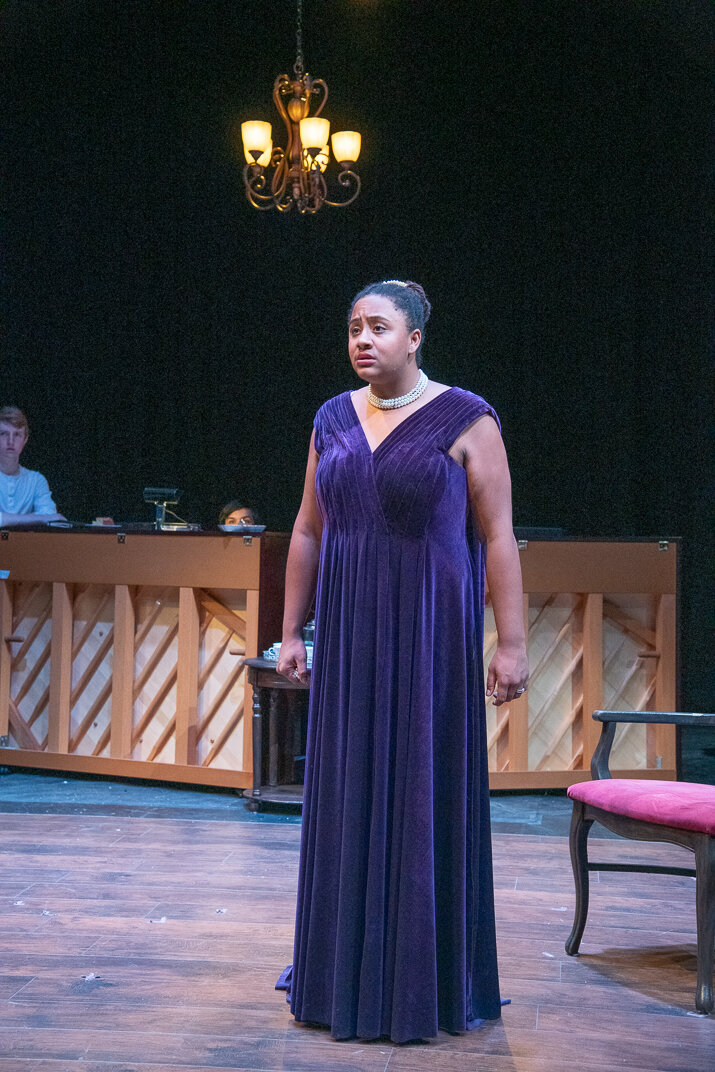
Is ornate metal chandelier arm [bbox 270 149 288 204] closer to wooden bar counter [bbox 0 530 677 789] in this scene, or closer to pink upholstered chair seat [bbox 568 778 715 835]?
wooden bar counter [bbox 0 530 677 789]

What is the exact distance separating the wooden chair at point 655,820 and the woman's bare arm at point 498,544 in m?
0.47

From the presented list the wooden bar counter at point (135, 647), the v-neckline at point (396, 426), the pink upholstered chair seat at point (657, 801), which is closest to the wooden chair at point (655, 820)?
the pink upholstered chair seat at point (657, 801)

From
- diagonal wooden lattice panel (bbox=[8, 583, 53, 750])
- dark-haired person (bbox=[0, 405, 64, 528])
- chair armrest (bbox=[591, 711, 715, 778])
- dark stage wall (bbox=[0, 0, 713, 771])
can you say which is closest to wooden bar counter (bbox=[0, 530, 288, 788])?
diagonal wooden lattice panel (bbox=[8, 583, 53, 750])

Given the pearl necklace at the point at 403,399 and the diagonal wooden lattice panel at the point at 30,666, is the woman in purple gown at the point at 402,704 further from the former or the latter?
the diagonal wooden lattice panel at the point at 30,666

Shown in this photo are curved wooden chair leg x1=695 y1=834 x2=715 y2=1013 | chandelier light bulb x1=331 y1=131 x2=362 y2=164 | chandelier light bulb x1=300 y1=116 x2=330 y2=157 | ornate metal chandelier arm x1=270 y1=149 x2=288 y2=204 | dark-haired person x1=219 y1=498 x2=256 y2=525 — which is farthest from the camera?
ornate metal chandelier arm x1=270 y1=149 x2=288 y2=204

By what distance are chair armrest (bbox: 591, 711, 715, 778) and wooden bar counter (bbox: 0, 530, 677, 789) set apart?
1444 mm

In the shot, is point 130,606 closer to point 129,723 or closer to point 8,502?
point 129,723

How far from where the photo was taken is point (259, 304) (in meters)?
6.46

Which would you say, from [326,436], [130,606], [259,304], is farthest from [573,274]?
[326,436]

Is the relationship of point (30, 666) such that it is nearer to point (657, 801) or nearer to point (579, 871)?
point (579, 871)

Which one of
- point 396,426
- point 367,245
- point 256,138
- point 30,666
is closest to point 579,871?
point 396,426

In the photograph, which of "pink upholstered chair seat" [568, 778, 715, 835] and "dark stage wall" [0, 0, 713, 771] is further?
"dark stage wall" [0, 0, 713, 771]

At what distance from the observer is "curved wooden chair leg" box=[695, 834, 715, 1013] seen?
2.16 m

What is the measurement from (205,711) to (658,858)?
5.77 ft
